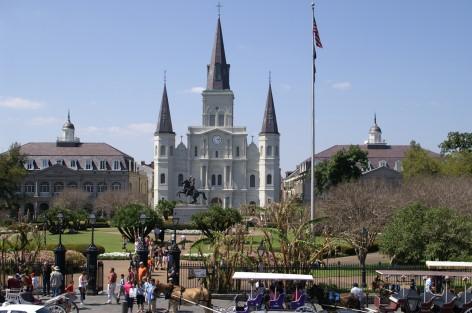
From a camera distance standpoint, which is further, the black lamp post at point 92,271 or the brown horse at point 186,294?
the black lamp post at point 92,271

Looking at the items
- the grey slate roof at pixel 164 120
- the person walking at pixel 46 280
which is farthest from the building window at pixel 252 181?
the person walking at pixel 46 280

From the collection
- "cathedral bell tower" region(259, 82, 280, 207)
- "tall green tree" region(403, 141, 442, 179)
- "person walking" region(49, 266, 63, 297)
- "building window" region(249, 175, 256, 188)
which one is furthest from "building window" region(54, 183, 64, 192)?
"person walking" region(49, 266, 63, 297)

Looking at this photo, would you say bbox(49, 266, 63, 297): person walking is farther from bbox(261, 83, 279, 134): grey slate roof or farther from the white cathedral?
bbox(261, 83, 279, 134): grey slate roof

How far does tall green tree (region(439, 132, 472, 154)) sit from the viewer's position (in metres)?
63.8

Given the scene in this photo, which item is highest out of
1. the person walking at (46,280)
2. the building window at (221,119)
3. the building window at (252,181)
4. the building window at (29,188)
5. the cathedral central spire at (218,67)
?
the cathedral central spire at (218,67)

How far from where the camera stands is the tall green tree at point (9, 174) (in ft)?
215

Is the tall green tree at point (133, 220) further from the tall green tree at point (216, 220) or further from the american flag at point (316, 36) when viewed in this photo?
the american flag at point (316, 36)

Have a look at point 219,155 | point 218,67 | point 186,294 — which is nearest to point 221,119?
point 219,155

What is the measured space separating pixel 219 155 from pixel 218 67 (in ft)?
46.2

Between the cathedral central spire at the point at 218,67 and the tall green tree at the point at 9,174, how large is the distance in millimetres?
47279

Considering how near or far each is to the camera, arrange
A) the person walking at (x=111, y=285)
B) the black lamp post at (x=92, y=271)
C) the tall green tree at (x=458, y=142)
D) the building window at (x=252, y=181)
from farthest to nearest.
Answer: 1. the building window at (x=252, y=181)
2. the tall green tree at (x=458, y=142)
3. the black lamp post at (x=92, y=271)
4. the person walking at (x=111, y=285)

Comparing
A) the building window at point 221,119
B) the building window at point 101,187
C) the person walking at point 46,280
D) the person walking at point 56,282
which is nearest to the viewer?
the person walking at point 56,282

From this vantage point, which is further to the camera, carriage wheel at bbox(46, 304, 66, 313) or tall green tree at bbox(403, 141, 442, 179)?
tall green tree at bbox(403, 141, 442, 179)

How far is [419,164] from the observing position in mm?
69562
